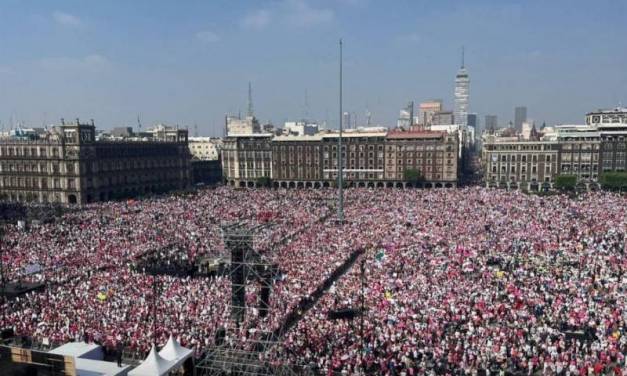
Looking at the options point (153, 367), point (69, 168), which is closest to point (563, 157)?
point (69, 168)

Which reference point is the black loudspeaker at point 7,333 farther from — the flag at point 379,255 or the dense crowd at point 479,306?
the flag at point 379,255

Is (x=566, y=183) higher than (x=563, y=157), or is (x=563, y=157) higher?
(x=563, y=157)

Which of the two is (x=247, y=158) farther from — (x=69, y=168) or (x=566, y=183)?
(x=566, y=183)

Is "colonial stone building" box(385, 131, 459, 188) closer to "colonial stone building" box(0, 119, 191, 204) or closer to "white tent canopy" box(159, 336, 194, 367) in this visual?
"colonial stone building" box(0, 119, 191, 204)

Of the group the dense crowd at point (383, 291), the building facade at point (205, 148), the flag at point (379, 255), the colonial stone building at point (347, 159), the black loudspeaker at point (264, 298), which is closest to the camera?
the dense crowd at point (383, 291)

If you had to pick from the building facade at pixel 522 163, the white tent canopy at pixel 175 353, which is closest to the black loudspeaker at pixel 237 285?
the white tent canopy at pixel 175 353

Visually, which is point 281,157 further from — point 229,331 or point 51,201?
point 229,331
